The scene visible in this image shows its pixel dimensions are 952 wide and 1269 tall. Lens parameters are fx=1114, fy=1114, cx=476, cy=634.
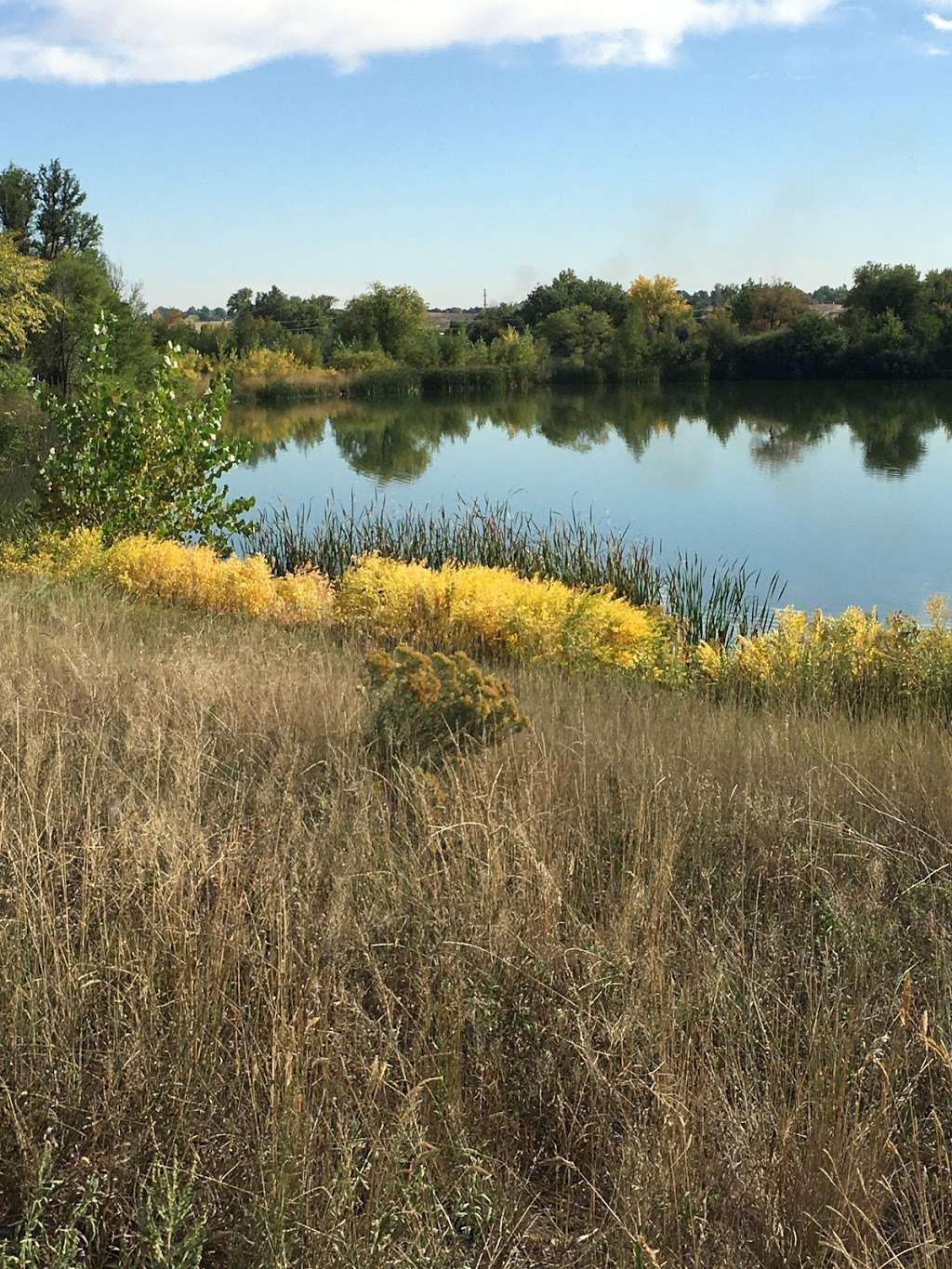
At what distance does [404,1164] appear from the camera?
6.60 feet

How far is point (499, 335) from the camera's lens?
254 feet

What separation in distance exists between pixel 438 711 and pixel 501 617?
4.41 m

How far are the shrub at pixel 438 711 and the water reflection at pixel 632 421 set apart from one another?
2383cm

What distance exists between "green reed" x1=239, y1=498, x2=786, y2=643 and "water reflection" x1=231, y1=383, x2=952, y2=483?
45.3 ft

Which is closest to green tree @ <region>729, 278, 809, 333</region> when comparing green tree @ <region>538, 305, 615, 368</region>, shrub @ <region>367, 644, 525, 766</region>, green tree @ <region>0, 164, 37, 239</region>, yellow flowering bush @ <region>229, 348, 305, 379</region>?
green tree @ <region>538, 305, 615, 368</region>

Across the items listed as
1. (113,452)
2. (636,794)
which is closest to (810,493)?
(113,452)

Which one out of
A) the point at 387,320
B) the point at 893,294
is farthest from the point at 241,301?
the point at 893,294

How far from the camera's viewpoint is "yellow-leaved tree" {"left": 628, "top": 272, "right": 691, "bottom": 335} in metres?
80.2

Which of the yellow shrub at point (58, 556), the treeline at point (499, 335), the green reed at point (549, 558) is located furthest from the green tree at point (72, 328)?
the yellow shrub at point (58, 556)

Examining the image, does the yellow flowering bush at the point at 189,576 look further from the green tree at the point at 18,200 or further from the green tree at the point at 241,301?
the green tree at the point at 241,301

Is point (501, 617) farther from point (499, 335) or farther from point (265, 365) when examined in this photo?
point (499, 335)

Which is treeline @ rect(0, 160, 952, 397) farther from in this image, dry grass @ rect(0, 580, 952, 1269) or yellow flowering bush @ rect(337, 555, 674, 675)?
dry grass @ rect(0, 580, 952, 1269)

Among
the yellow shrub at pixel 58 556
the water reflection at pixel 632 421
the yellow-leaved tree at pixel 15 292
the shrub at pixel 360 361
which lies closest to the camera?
the yellow shrub at pixel 58 556

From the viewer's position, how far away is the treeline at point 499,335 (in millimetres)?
45969
